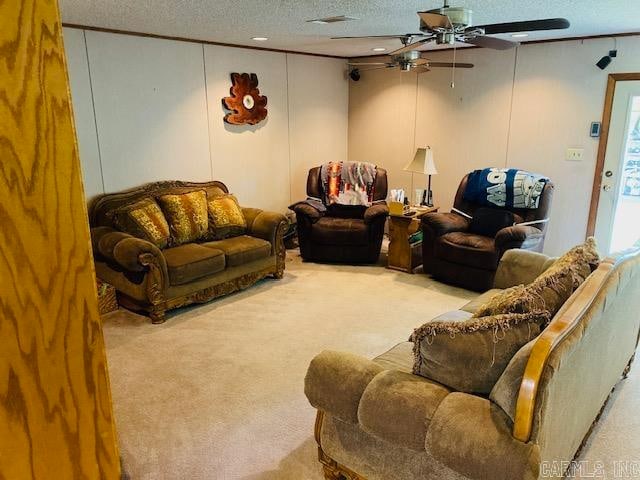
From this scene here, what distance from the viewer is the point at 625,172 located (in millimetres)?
4707

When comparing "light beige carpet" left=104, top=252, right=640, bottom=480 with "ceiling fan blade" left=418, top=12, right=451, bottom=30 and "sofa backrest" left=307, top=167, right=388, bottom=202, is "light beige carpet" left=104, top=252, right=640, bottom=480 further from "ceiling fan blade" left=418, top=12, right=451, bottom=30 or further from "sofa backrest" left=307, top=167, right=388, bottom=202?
"ceiling fan blade" left=418, top=12, right=451, bottom=30

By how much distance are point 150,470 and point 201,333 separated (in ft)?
Result: 4.76

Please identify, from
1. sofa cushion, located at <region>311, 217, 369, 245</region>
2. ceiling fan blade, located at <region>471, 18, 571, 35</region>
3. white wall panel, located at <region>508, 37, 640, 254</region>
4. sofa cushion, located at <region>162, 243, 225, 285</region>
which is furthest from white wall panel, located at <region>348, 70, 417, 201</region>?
ceiling fan blade, located at <region>471, 18, 571, 35</region>

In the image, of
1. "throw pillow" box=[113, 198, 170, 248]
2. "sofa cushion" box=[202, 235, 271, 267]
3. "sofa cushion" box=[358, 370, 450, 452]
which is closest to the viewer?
"sofa cushion" box=[358, 370, 450, 452]

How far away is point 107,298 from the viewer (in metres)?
3.96

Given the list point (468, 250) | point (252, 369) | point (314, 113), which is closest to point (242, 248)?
point (252, 369)

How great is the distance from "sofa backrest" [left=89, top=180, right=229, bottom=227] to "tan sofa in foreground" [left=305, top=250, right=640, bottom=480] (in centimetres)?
291

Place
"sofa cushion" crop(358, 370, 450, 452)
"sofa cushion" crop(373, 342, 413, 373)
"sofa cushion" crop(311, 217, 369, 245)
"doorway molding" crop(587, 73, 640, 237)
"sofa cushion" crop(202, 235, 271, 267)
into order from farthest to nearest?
"sofa cushion" crop(311, 217, 369, 245), "doorway molding" crop(587, 73, 640, 237), "sofa cushion" crop(202, 235, 271, 267), "sofa cushion" crop(373, 342, 413, 373), "sofa cushion" crop(358, 370, 450, 452)

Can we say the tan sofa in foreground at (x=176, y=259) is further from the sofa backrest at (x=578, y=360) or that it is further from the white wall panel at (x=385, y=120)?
the sofa backrest at (x=578, y=360)

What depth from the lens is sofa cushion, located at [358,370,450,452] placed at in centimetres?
170

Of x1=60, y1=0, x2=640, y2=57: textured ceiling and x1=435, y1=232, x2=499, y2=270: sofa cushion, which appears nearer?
x1=60, y1=0, x2=640, y2=57: textured ceiling

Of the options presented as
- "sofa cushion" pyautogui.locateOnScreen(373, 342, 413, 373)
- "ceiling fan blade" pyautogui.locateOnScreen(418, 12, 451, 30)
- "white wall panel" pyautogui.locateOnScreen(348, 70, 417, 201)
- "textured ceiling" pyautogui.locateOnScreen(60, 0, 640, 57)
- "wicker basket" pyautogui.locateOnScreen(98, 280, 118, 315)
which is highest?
"textured ceiling" pyautogui.locateOnScreen(60, 0, 640, 57)

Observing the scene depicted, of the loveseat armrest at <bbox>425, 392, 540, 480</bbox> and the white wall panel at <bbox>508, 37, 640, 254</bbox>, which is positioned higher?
the white wall panel at <bbox>508, 37, 640, 254</bbox>

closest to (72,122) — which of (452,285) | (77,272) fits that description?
(77,272)
